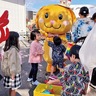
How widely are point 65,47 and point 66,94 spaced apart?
1811 mm

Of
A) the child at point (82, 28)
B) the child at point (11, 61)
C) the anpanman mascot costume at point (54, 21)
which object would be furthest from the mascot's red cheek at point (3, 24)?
the anpanman mascot costume at point (54, 21)

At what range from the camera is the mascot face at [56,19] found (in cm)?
432

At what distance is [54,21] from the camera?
14.1 feet

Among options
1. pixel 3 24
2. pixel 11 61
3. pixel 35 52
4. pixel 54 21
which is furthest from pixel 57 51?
pixel 3 24

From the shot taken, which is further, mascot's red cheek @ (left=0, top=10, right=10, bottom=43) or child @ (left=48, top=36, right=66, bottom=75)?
child @ (left=48, top=36, right=66, bottom=75)

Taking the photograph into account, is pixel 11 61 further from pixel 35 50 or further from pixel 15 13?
pixel 15 13

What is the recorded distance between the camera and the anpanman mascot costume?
4.32 m

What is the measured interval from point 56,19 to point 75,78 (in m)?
2.17

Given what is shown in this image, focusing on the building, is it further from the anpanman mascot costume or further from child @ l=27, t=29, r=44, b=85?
child @ l=27, t=29, r=44, b=85

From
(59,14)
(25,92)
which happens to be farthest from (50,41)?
(25,92)

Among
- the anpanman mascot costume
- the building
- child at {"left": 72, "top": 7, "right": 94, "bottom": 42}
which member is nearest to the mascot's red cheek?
child at {"left": 72, "top": 7, "right": 94, "bottom": 42}

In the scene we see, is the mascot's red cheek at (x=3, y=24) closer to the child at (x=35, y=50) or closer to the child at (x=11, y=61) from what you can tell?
the child at (x=11, y=61)

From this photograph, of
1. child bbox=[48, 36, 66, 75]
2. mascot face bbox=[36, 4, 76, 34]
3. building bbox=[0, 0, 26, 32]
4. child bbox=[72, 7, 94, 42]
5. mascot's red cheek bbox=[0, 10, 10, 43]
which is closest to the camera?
mascot's red cheek bbox=[0, 10, 10, 43]

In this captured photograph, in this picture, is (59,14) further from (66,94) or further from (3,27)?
(66,94)
